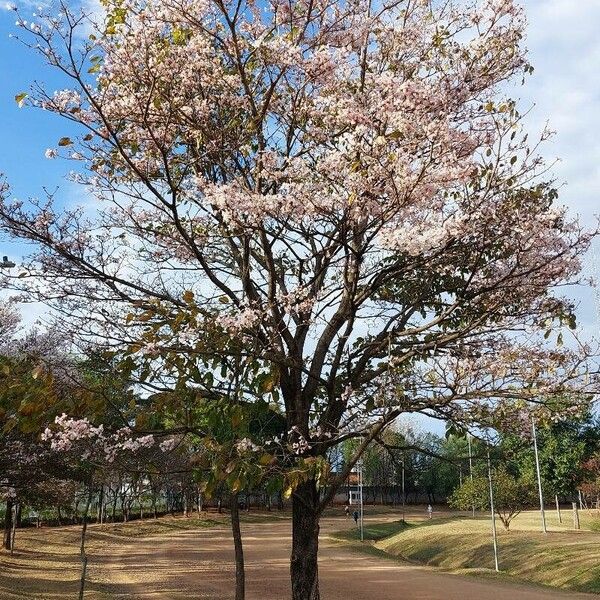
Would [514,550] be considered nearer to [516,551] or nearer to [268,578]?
[516,551]

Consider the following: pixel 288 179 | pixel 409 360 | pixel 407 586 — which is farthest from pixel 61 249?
pixel 407 586

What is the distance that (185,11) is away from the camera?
6.95 m

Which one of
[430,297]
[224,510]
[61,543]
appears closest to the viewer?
[430,297]

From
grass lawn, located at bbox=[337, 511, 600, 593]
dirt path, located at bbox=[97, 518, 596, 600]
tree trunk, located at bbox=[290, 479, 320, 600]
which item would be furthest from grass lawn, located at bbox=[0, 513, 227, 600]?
grass lawn, located at bbox=[337, 511, 600, 593]

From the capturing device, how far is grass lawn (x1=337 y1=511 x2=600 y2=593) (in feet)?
83.1

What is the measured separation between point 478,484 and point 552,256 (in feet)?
124

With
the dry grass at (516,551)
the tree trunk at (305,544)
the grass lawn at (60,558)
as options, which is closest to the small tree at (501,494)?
the dry grass at (516,551)

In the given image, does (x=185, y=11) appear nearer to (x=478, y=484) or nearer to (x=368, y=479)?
(x=478, y=484)

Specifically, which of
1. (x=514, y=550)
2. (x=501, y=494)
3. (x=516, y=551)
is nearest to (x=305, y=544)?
(x=516, y=551)

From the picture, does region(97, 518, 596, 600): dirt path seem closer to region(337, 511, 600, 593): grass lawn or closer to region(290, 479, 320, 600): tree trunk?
region(337, 511, 600, 593): grass lawn

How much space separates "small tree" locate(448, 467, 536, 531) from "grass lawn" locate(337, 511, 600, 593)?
56.1 inches

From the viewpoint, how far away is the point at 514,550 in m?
31.1

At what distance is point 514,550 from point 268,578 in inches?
523

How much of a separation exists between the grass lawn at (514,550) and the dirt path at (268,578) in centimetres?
277
